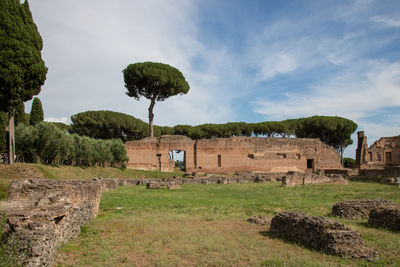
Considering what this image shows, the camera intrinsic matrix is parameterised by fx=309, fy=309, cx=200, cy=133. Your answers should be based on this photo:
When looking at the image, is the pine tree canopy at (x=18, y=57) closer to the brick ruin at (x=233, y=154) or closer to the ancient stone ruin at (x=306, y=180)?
the ancient stone ruin at (x=306, y=180)

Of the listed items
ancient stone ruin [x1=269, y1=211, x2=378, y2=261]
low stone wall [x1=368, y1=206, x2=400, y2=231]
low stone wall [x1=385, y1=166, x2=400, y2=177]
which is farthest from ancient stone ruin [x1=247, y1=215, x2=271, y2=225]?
low stone wall [x1=385, y1=166, x2=400, y2=177]

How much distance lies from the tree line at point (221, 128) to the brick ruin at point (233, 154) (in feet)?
28.9

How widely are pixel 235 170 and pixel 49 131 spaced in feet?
71.5

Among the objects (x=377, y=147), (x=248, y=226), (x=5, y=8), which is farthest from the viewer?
(x=377, y=147)

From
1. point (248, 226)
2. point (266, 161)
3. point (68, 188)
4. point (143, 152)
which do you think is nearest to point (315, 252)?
point (248, 226)

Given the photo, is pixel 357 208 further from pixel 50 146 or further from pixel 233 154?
pixel 233 154

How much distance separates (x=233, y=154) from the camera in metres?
36.4

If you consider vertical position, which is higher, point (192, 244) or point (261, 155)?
point (261, 155)

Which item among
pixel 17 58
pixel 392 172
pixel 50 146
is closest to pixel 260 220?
pixel 17 58

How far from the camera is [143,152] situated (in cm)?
3403

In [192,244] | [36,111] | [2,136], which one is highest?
[36,111]

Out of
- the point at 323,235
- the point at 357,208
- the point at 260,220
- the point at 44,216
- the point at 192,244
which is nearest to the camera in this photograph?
the point at 44,216

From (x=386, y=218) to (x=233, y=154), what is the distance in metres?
30.0

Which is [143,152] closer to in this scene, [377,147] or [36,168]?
[36,168]
